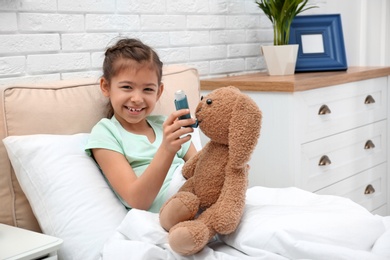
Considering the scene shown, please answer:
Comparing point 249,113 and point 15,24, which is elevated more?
Result: point 15,24

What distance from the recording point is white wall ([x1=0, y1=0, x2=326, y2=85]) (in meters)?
1.89

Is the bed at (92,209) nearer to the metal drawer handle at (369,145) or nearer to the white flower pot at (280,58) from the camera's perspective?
the white flower pot at (280,58)

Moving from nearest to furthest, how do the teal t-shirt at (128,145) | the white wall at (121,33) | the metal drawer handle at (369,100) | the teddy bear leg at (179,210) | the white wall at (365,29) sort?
the teddy bear leg at (179,210) → the teal t-shirt at (128,145) → the white wall at (121,33) → the metal drawer handle at (369,100) → the white wall at (365,29)

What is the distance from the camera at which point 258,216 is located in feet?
4.56

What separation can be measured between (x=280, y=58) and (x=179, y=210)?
1421mm

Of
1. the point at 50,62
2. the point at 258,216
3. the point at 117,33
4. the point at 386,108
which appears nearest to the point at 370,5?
the point at 386,108

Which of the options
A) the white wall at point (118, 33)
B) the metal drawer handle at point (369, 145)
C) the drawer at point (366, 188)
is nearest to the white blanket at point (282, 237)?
the white wall at point (118, 33)

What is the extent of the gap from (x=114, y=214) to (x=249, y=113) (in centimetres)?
46

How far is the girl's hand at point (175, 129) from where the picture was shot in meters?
1.44

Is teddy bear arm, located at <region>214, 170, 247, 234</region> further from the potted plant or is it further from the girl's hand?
the potted plant

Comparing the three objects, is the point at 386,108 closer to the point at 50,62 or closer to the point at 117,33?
the point at 117,33

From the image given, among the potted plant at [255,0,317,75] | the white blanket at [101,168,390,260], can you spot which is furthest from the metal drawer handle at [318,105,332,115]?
the white blanket at [101,168,390,260]

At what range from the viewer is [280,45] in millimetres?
2660

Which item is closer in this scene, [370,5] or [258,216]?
[258,216]
